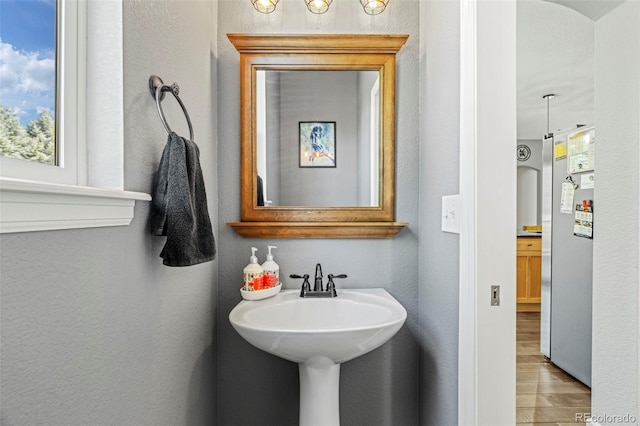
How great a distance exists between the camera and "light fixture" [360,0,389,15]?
5.12 ft

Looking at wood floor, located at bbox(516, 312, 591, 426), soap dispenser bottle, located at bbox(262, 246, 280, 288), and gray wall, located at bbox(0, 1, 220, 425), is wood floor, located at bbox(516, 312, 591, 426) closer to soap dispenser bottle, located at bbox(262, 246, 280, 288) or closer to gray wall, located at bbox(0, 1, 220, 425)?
soap dispenser bottle, located at bbox(262, 246, 280, 288)

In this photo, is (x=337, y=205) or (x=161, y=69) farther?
(x=337, y=205)

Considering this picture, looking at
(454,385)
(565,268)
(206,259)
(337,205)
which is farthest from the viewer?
(565,268)

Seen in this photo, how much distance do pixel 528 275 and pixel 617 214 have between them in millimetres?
3865

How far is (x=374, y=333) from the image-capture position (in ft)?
3.70

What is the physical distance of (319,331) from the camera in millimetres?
1099

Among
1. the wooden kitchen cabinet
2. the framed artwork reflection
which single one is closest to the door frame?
the framed artwork reflection

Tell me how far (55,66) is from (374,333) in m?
1.10

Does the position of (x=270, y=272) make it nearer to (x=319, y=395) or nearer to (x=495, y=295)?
(x=319, y=395)

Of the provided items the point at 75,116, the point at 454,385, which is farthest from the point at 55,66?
the point at 454,385

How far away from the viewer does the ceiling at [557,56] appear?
2.04 meters

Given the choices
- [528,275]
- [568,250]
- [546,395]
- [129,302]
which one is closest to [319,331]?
[129,302]

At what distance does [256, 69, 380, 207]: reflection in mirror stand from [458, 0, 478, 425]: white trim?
0.52 meters

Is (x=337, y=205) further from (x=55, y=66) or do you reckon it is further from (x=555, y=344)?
(x=555, y=344)
